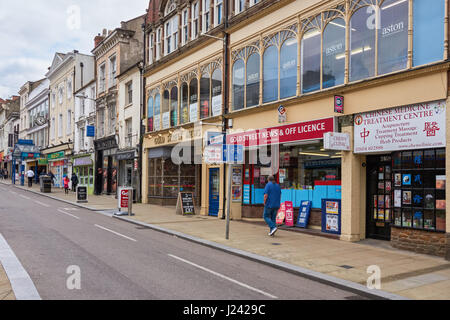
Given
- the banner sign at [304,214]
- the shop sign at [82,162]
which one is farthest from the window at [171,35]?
the shop sign at [82,162]

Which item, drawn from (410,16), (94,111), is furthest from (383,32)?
(94,111)

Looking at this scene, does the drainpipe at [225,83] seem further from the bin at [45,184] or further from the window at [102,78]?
the bin at [45,184]

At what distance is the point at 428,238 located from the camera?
10062mm

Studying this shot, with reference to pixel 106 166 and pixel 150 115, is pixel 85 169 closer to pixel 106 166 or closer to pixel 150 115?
pixel 106 166

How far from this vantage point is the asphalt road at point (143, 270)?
20.9 feet

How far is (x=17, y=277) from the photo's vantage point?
6.80 m

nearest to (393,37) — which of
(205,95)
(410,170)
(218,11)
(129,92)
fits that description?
(410,170)

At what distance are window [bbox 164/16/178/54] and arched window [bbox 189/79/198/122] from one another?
3.34 m

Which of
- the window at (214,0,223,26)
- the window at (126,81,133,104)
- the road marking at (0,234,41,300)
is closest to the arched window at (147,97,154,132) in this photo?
the window at (126,81,133,104)

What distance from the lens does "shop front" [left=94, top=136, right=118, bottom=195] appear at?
3025 cm

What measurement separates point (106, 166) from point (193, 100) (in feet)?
44.9

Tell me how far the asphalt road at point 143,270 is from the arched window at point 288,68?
22.2 ft
